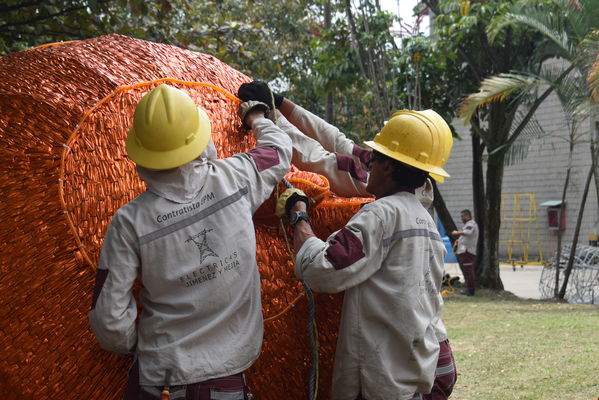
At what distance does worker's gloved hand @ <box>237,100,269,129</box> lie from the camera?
3.36m

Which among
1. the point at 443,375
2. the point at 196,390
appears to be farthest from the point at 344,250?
the point at 443,375

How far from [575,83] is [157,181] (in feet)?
34.4

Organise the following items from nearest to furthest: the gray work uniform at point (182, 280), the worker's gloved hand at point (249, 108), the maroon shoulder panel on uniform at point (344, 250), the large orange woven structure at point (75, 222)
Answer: the gray work uniform at point (182, 280), the maroon shoulder panel on uniform at point (344, 250), the large orange woven structure at point (75, 222), the worker's gloved hand at point (249, 108)

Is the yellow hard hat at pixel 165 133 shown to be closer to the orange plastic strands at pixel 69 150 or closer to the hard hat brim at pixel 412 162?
the orange plastic strands at pixel 69 150

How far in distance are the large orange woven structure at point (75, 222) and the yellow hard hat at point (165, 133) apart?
349mm

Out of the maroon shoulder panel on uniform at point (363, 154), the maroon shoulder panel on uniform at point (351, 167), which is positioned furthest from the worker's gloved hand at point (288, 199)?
the maroon shoulder panel on uniform at point (363, 154)

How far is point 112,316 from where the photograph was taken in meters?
2.49

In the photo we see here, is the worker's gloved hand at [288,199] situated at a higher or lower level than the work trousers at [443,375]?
higher

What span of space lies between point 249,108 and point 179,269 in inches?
41.0

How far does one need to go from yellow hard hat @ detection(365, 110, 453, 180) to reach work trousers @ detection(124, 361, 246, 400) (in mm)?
1095

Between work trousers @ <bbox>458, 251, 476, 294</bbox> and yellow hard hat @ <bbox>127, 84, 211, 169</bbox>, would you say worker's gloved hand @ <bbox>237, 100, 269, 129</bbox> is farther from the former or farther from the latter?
work trousers @ <bbox>458, 251, 476, 294</bbox>

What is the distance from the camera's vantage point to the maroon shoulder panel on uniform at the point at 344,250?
2.72 metres

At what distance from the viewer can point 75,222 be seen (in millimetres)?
2887

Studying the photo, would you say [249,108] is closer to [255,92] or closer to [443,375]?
[255,92]
